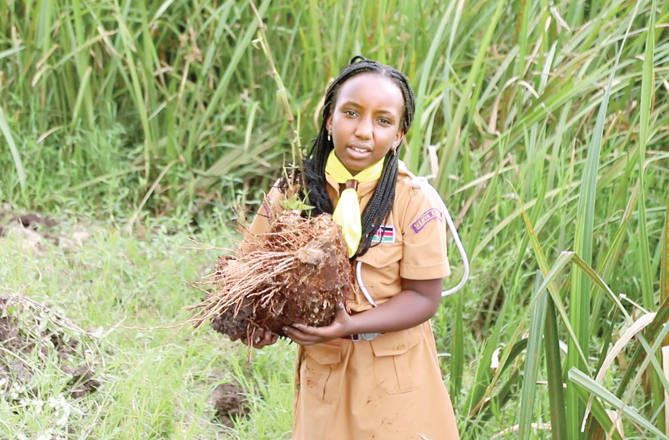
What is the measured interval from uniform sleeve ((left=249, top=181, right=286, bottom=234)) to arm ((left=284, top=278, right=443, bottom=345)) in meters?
0.27

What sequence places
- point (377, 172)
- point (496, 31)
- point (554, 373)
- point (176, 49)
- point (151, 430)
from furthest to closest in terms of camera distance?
1. point (176, 49)
2. point (496, 31)
3. point (151, 430)
4. point (377, 172)
5. point (554, 373)

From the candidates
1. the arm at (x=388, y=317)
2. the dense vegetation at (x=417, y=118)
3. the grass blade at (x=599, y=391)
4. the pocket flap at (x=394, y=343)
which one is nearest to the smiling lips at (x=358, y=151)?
the arm at (x=388, y=317)

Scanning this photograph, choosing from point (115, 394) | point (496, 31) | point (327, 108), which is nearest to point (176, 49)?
point (496, 31)

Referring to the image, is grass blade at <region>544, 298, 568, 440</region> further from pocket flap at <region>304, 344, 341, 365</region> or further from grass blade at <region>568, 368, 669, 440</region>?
pocket flap at <region>304, 344, 341, 365</region>

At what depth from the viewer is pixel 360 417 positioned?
1.93 meters

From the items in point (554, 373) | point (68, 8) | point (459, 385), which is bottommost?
point (459, 385)

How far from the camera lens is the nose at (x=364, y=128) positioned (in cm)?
184

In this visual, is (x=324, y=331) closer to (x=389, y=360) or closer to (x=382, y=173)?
(x=389, y=360)

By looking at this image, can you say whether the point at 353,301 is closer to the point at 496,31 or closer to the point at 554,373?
the point at 554,373

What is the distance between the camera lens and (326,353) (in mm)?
1965

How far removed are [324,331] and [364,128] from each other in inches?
17.2

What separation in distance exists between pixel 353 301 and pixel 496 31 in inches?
87.9

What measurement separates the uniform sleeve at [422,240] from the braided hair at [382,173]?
5 centimetres

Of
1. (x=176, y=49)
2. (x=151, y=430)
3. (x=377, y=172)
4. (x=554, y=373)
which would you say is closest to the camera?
(x=554, y=373)
